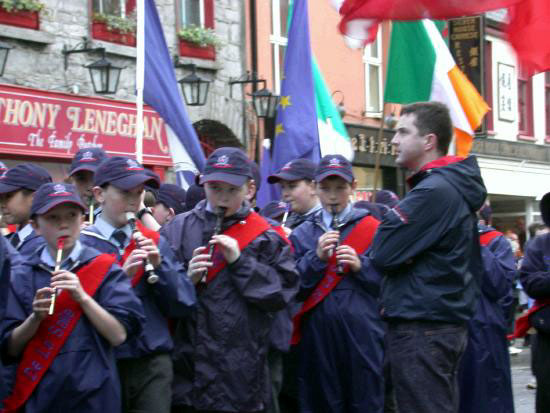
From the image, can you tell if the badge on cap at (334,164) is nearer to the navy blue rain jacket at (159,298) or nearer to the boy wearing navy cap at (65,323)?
the navy blue rain jacket at (159,298)

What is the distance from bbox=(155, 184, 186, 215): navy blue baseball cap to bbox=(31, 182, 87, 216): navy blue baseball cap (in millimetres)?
3001

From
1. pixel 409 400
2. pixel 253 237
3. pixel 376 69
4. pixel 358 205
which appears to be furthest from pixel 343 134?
pixel 376 69

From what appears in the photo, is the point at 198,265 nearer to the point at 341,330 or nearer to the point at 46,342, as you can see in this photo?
the point at 46,342

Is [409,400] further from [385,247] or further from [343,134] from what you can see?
[343,134]

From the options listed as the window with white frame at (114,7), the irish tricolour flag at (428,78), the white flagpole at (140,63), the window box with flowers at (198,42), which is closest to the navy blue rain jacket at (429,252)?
the white flagpole at (140,63)

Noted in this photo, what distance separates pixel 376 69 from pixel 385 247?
19716mm

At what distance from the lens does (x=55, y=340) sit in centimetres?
584

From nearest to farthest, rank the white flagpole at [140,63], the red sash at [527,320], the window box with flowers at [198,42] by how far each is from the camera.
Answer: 1. the red sash at [527,320]
2. the white flagpole at [140,63]
3. the window box with flowers at [198,42]

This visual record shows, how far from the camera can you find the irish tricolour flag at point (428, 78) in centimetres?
1145

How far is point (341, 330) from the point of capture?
7.95 m

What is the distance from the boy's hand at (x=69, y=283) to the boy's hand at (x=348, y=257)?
237 centimetres

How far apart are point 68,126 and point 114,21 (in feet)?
5.68

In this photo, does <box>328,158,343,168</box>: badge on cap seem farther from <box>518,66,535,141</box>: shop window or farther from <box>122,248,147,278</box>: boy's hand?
<box>518,66,535,141</box>: shop window

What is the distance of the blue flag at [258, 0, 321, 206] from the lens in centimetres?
1097
